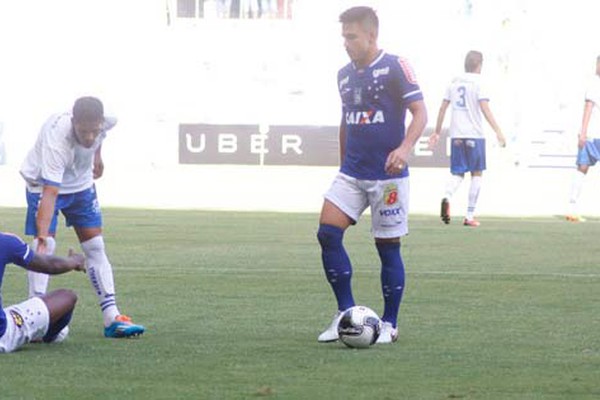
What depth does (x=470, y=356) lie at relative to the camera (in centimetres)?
914

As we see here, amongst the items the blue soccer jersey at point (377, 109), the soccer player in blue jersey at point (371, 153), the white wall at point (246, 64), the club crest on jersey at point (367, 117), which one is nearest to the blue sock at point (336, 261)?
the soccer player in blue jersey at point (371, 153)

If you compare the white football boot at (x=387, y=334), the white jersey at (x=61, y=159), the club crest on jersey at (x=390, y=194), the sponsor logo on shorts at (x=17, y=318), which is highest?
the white jersey at (x=61, y=159)

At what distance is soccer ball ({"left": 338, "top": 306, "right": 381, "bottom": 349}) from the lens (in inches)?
375

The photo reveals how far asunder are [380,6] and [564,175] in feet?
30.6

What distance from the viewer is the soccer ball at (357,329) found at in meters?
9.52

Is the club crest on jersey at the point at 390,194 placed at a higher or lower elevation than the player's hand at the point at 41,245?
higher

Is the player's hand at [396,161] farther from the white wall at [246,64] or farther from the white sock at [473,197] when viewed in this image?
the white wall at [246,64]

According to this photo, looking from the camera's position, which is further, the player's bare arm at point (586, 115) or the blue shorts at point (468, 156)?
the player's bare arm at point (586, 115)

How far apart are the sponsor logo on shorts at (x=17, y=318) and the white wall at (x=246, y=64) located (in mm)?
27097

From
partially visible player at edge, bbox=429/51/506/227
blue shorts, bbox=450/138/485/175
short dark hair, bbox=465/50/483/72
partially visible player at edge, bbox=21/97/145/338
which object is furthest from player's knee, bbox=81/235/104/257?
blue shorts, bbox=450/138/485/175

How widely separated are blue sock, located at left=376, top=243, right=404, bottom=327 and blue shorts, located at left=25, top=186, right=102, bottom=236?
1.80 meters

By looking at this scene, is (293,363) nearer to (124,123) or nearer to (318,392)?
(318,392)

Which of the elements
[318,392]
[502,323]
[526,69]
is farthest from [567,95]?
[318,392]

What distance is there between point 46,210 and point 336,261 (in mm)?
1761
